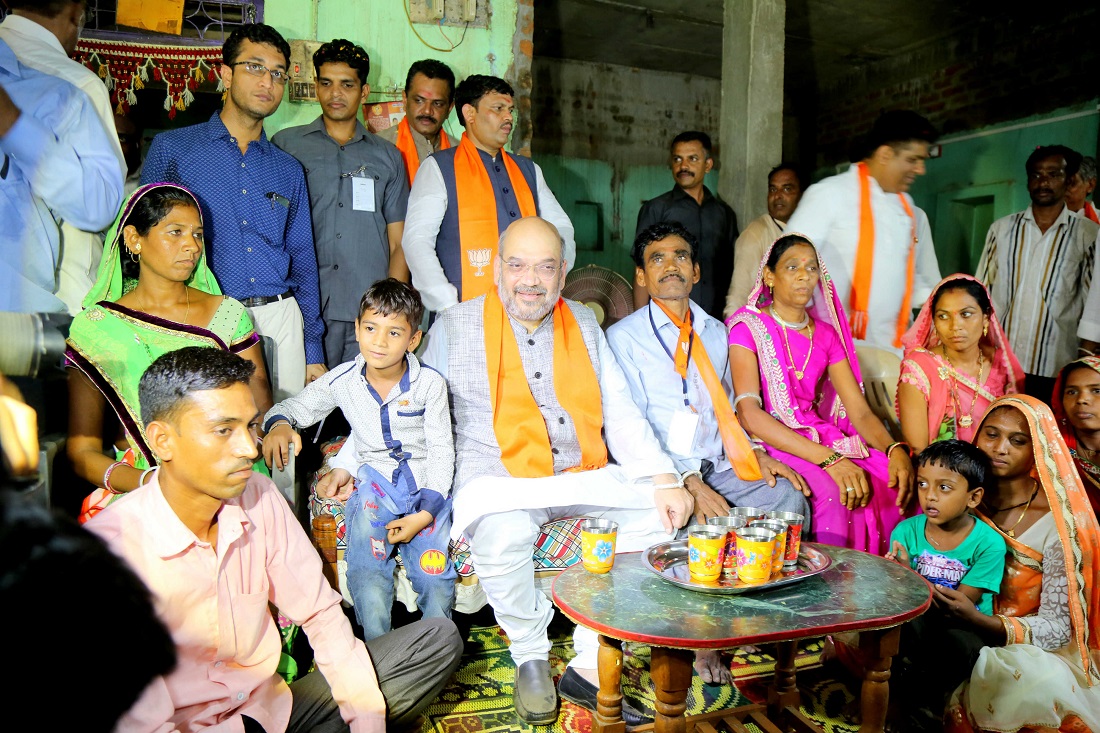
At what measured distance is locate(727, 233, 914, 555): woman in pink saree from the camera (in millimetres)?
3289

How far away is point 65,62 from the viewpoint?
2.65 metres

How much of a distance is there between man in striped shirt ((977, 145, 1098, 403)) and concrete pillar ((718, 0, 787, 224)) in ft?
4.88

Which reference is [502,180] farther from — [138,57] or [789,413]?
[138,57]

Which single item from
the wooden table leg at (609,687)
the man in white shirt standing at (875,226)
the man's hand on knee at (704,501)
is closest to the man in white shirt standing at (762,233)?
the man in white shirt standing at (875,226)

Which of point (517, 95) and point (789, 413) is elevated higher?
point (517, 95)

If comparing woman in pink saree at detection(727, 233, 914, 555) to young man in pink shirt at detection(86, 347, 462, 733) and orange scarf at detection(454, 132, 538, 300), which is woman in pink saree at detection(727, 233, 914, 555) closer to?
orange scarf at detection(454, 132, 538, 300)

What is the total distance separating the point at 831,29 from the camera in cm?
823

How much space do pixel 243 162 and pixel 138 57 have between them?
1418mm

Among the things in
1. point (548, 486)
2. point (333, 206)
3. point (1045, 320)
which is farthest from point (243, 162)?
point (1045, 320)

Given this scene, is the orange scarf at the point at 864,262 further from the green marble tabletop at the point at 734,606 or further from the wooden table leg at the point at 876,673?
the wooden table leg at the point at 876,673

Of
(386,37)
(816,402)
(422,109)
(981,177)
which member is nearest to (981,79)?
(981,177)

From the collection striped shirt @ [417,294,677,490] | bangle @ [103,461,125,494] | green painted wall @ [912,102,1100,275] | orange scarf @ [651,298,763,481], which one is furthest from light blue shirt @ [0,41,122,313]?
green painted wall @ [912,102,1100,275]

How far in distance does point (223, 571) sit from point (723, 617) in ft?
4.01

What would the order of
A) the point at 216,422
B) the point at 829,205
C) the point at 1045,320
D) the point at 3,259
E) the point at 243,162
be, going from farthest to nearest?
the point at 1045,320, the point at 829,205, the point at 243,162, the point at 216,422, the point at 3,259
